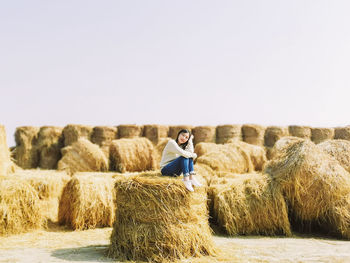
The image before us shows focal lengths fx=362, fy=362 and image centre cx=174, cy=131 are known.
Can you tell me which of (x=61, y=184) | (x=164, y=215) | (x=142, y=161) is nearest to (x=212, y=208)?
(x=164, y=215)

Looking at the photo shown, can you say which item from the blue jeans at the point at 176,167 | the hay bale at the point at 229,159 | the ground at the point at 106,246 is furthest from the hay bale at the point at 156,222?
the hay bale at the point at 229,159

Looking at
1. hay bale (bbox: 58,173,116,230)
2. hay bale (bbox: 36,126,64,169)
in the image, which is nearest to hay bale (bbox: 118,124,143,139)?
hay bale (bbox: 36,126,64,169)

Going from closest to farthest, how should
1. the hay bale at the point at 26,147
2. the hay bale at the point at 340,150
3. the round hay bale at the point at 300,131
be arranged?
the hay bale at the point at 340,150, the hay bale at the point at 26,147, the round hay bale at the point at 300,131

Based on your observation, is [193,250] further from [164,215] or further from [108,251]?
[108,251]

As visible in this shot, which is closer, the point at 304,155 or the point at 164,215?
the point at 164,215

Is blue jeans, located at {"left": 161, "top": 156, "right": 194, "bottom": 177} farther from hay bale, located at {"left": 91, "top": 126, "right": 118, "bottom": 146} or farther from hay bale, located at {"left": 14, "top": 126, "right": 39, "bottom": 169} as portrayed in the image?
hay bale, located at {"left": 14, "top": 126, "right": 39, "bottom": 169}

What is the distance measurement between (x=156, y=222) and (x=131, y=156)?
586 centimetres

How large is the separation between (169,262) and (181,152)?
62.5 inches

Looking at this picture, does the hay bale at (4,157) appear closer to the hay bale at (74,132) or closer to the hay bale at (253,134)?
the hay bale at (74,132)

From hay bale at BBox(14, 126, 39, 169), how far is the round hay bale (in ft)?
31.5

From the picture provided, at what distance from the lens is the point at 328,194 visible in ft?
22.3

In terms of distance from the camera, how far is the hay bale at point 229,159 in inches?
390

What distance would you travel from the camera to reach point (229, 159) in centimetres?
1041

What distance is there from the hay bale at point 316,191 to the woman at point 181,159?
2.25 metres
